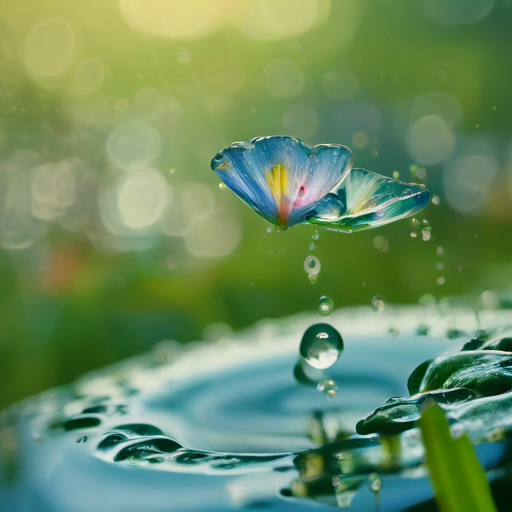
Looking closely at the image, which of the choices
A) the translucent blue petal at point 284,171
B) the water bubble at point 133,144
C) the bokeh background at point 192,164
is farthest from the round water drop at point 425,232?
the water bubble at point 133,144

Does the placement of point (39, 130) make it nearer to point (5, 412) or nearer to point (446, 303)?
point (5, 412)

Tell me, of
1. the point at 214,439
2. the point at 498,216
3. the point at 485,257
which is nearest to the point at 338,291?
the point at 485,257

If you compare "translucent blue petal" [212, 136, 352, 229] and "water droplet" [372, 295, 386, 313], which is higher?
"water droplet" [372, 295, 386, 313]

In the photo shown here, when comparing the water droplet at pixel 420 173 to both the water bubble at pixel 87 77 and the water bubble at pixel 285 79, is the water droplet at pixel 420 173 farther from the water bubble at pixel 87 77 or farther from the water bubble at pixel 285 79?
the water bubble at pixel 87 77

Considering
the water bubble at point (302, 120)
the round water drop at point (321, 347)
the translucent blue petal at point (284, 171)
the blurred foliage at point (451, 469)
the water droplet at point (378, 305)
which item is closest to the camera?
the blurred foliage at point (451, 469)

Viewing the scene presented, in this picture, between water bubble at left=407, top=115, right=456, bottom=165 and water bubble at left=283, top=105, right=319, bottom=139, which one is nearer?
water bubble at left=283, top=105, right=319, bottom=139

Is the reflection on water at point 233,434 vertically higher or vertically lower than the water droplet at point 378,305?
lower

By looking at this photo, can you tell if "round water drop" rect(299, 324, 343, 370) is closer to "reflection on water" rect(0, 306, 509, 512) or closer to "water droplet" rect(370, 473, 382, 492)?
"reflection on water" rect(0, 306, 509, 512)

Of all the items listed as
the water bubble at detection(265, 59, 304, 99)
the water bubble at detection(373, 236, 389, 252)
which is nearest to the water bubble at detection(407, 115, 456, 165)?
the water bubble at detection(373, 236, 389, 252)
